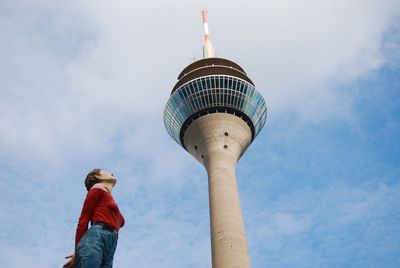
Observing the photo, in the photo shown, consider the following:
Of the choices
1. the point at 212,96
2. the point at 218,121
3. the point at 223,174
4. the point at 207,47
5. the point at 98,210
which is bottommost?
the point at 98,210

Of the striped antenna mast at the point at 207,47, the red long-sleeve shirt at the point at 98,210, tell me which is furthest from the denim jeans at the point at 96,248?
the striped antenna mast at the point at 207,47

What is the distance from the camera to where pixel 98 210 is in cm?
662

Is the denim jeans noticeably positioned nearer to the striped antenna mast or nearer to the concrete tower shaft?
the concrete tower shaft

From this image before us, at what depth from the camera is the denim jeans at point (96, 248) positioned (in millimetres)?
6012

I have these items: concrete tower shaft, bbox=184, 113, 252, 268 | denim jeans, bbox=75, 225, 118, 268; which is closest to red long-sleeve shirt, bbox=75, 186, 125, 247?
denim jeans, bbox=75, 225, 118, 268

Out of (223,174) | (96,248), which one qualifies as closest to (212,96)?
(223,174)

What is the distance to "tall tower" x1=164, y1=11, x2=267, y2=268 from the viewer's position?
4471cm

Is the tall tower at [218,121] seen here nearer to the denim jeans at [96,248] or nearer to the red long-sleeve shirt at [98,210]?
the red long-sleeve shirt at [98,210]

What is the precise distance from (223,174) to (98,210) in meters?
41.0

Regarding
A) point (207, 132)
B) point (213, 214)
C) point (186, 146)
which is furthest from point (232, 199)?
point (186, 146)

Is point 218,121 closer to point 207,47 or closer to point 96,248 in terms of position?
point 207,47

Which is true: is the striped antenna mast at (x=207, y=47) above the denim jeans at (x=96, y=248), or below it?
above

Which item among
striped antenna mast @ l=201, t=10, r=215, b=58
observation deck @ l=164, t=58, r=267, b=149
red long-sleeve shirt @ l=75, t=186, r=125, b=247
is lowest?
red long-sleeve shirt @ l=75, t=186, r=125, b=247

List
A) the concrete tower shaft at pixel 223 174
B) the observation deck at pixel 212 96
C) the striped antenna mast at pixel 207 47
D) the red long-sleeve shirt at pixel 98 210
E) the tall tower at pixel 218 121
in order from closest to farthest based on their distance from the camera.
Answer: the red long-sleeve shirt at pixel 98 210 → the concrete tower shaft at pixel 223 174 → the tall tower at pixel 218 121 → the observation deck at pixel 212 96 → the striped antenna mast at pixel 207 47
